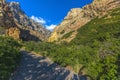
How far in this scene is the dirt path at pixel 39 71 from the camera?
50.8 meters

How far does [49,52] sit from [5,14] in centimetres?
5346

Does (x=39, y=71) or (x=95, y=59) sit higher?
(x=95, y=59)

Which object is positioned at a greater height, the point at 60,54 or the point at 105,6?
the point at 105,6

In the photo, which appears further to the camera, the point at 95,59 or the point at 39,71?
the point at 95,59

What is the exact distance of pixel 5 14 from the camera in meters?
122

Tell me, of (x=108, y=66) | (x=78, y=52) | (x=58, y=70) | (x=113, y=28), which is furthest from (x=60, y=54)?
(x=113, y=28)

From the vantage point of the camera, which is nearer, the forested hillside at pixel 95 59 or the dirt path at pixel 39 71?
the forested hillside at pixel 95 59

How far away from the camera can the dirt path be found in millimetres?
50781

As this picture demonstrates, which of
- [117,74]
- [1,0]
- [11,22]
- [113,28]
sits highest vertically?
[1,0]

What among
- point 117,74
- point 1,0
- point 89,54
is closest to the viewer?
point 117,74

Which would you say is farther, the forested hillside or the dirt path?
the dirt path

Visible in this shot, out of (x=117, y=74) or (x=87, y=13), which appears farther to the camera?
(x=87, y=13)

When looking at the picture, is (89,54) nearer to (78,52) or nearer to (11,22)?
(78,52)

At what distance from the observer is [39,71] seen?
54.7 metres
